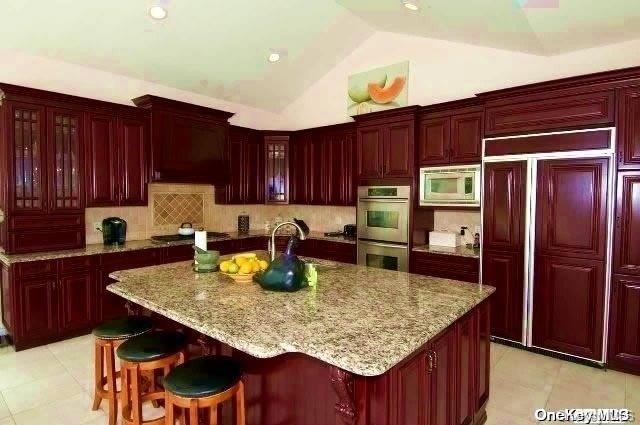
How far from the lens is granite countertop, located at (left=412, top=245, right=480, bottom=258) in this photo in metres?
3.86

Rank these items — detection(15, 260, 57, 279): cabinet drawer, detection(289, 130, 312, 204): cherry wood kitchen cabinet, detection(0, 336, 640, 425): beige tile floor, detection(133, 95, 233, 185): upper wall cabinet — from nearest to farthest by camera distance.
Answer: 1. detection(0, 336, 640, 425): beige tile floor
2. detection(15, 260, 57, 279): cabinet drawer
3. detection(133, 95, 233, 185): upper wall cabinet
4. detection(289, 130, 312, 204): cherry wood kitchen cabinet

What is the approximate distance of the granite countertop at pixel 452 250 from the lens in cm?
386

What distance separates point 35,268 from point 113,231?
889 millimetres

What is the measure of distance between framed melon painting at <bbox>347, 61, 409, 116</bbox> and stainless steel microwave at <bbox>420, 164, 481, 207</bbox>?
1.20 metres

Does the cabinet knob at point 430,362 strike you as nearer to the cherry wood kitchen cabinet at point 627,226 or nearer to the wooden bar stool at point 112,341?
the wooden bar stool at point 112,341

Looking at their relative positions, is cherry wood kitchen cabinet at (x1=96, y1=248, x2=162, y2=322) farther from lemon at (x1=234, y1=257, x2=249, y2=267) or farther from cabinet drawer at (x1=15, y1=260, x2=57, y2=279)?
lemon at (x1=234, y1=257, x2=249, y2=267)

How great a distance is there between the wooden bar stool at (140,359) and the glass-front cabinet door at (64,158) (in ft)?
8.11

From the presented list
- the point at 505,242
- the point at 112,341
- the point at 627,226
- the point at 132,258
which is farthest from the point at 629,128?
the point at 132,258

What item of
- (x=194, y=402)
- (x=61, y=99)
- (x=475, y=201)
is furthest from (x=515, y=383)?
(x=61, y=99)

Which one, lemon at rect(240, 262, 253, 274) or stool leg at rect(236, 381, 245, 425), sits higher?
lemon at rect(240, 262, 253, 274)

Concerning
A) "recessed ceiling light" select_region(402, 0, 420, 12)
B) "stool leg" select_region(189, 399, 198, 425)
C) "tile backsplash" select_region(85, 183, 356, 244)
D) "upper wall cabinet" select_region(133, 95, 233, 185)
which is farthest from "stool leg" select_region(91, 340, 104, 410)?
"recessed ceiling light" select_region(402, 0, 420, 12)

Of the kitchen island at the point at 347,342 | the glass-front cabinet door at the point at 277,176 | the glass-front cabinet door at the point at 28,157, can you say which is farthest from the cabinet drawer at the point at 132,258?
the glass-front cabinet door at the point at 277,176

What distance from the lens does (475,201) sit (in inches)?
153

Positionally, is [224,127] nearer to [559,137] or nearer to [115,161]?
[115,161]
